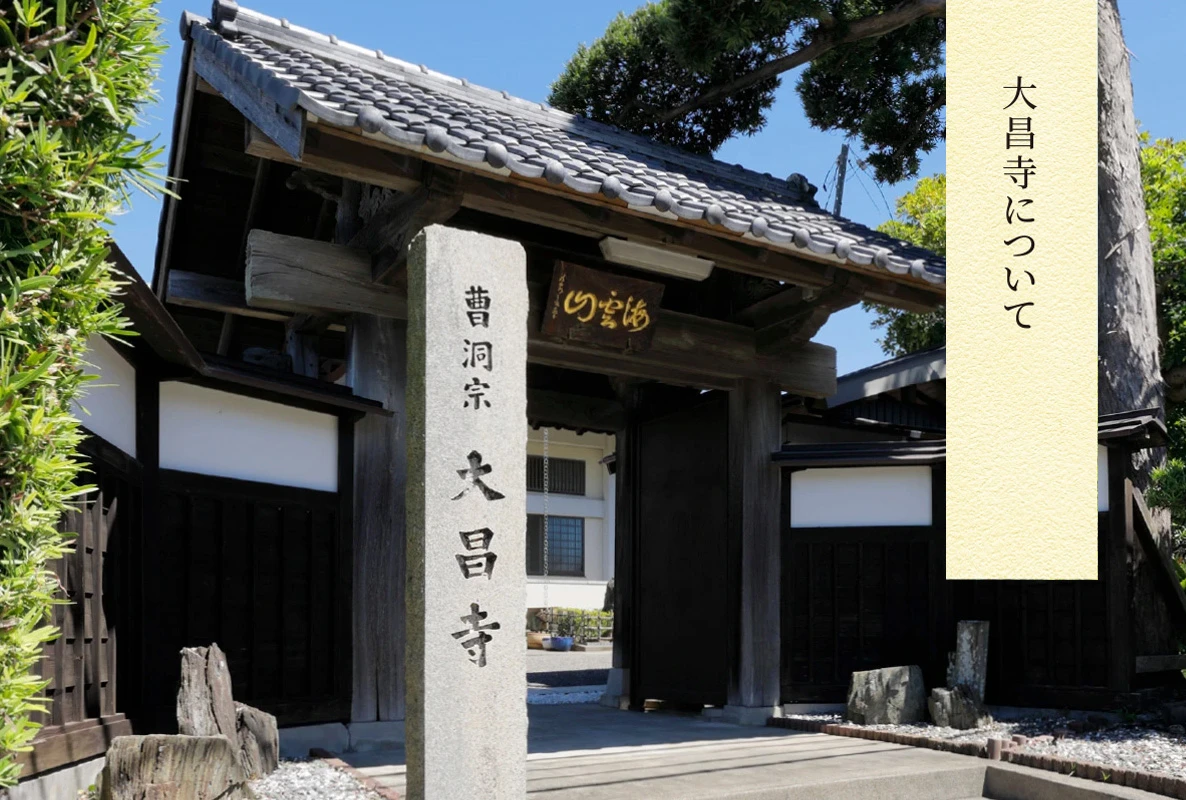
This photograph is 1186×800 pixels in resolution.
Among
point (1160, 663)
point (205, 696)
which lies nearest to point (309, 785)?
point (205, 696)

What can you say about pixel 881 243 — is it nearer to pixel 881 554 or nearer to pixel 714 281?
pixel 714 281

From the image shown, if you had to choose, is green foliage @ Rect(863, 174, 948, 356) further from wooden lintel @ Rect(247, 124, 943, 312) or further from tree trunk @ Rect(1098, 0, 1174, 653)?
wooden lintel @ Rect(247, 124, 943, 312)

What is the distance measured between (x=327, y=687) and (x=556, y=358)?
10.00 ft

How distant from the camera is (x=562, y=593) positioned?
30.1 metres

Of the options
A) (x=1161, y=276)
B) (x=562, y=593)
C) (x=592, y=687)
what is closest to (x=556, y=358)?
(x=592, y=687)

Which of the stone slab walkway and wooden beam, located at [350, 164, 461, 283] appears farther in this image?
wooden beam, located at [350, 164, 461, 283]

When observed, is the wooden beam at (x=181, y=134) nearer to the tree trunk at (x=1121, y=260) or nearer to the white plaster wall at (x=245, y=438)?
the white plaster wall at (x=245, y=438)

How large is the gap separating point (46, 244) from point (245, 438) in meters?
4.26

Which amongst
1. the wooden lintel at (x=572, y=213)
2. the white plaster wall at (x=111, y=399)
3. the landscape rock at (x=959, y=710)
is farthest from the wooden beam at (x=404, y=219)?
the landscape rock at (x=959, y=710)

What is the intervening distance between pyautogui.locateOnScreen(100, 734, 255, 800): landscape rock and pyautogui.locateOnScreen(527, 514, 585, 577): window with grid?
2531 cm

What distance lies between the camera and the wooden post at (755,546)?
385 inches

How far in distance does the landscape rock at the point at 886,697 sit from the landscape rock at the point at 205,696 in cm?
532

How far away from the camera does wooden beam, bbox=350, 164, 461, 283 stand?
713 cm

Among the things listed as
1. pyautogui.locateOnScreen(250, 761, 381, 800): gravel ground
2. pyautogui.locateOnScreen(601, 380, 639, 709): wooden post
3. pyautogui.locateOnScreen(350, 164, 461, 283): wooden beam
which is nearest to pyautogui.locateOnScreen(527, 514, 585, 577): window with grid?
pyautogui.locateOnScreen(601, 380, 639, 709): wooden post
